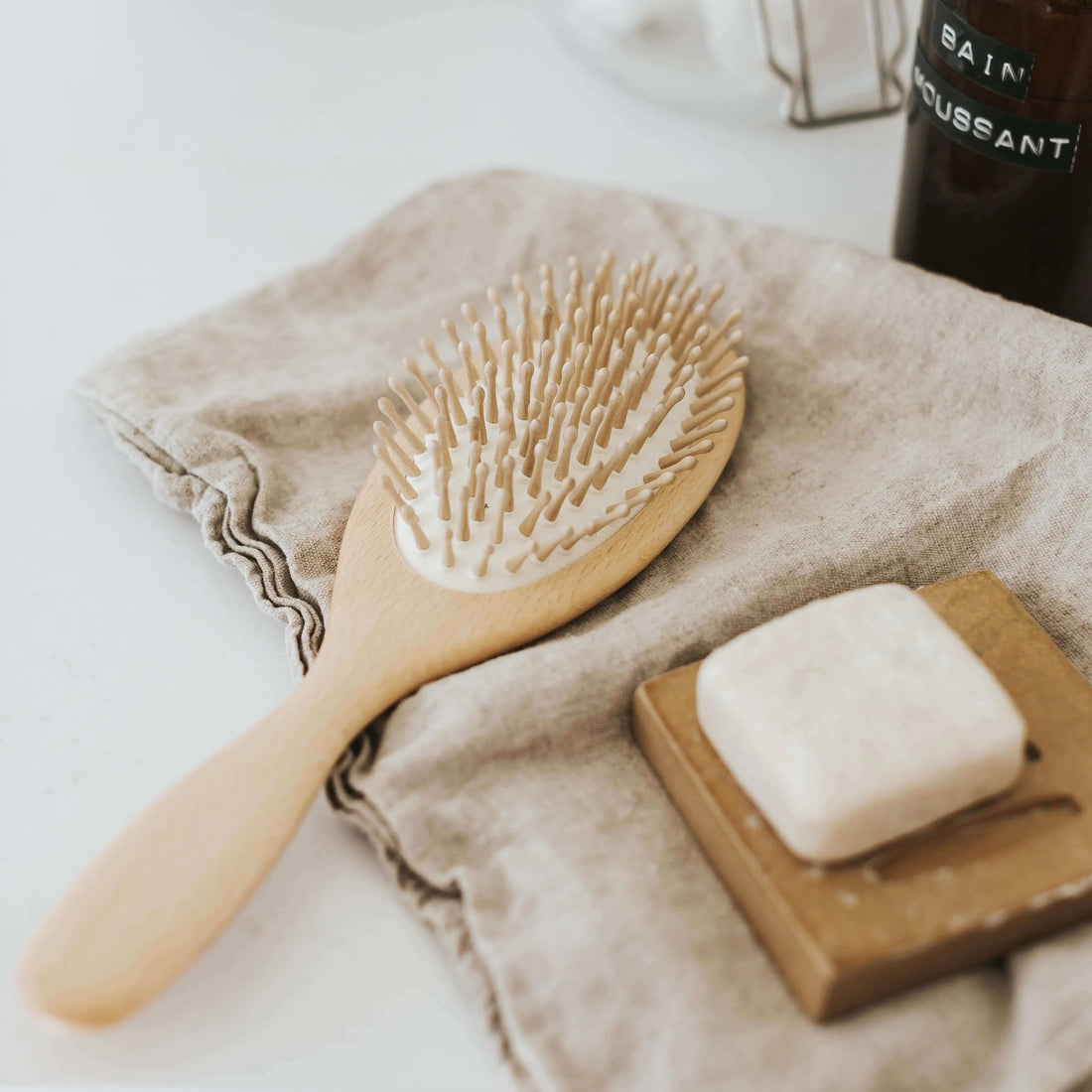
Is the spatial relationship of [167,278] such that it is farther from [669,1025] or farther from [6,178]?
[669,1025]

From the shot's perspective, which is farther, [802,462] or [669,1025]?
[802,462]

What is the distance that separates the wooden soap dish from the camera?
40 centimetres

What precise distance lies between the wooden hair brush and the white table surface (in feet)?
0.12

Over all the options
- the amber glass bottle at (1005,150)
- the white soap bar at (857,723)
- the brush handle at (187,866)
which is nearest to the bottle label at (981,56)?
the amber glass bottle at (1005,150)

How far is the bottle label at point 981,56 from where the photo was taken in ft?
1.78

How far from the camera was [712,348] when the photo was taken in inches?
24.6

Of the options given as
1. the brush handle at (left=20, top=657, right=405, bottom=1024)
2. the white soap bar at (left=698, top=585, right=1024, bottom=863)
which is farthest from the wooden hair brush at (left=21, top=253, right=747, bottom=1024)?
the white soap bar at (left=698, top=585, right=1024, bottom=863)

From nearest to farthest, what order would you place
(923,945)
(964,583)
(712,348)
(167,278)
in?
(923,945)
(964,583)
(712,348)
(167,278)

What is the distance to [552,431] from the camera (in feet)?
1.77

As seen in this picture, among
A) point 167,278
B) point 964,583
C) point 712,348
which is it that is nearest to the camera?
point 964,583

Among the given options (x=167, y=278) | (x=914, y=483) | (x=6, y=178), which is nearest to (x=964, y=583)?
(x=914, y=483)

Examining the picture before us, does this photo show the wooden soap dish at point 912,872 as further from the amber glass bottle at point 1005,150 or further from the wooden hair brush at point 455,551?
the amber glass bottle at point 1005,150

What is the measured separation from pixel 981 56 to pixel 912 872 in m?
0.36

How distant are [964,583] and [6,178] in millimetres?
693
